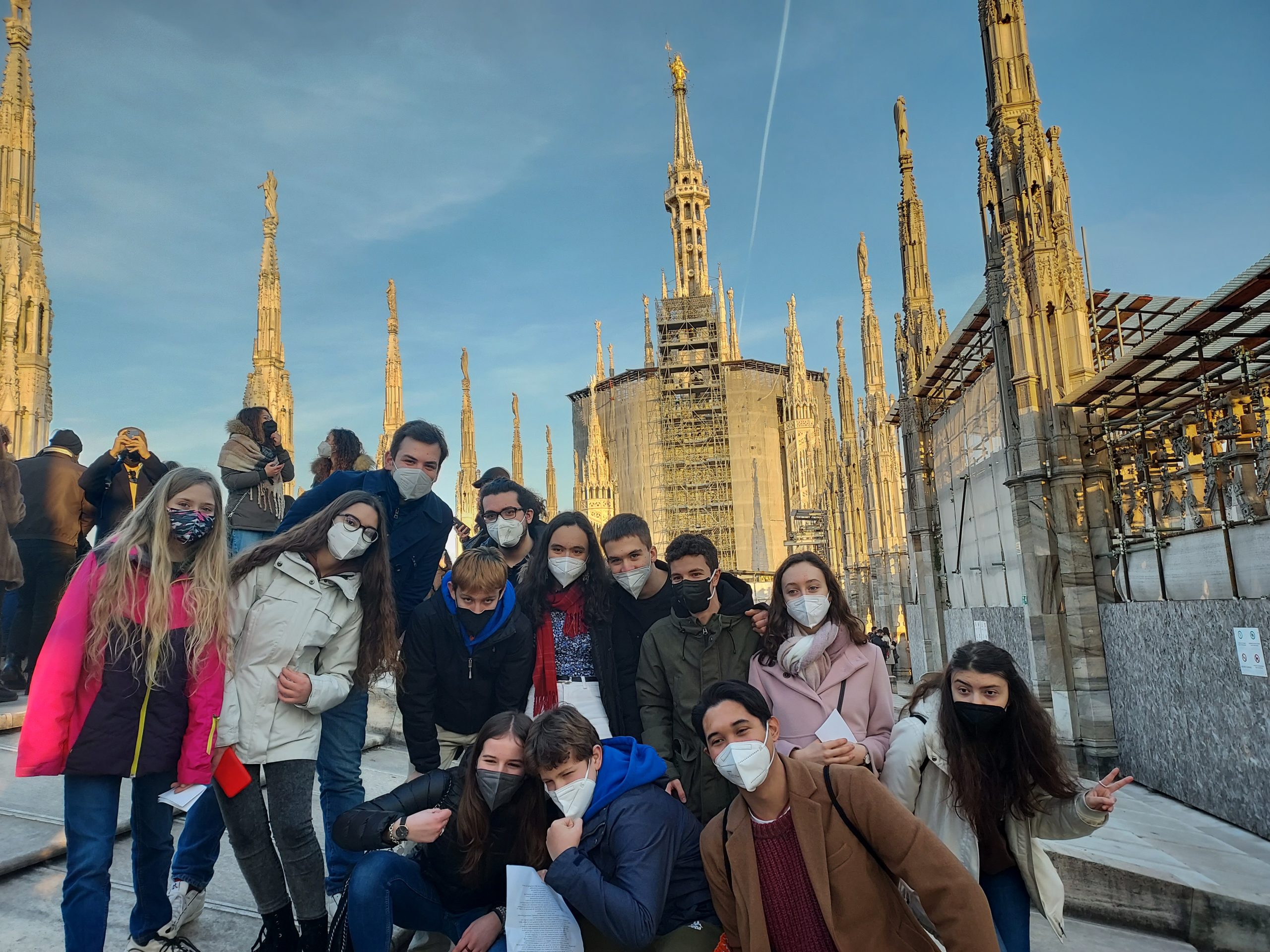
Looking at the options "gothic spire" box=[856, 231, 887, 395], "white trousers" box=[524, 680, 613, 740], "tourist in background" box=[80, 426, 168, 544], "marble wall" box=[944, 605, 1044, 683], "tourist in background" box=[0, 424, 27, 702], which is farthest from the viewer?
"gothic spire" box=[856, 231, 887, 395]

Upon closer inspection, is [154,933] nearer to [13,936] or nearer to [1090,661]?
[13,936]

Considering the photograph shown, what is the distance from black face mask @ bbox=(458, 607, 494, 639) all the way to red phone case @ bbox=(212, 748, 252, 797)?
102 cm

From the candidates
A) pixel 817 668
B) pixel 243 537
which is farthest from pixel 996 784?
pixel 243 537

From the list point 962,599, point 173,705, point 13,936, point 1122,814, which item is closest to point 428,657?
point 173,705

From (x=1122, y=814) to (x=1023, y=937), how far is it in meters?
4.12

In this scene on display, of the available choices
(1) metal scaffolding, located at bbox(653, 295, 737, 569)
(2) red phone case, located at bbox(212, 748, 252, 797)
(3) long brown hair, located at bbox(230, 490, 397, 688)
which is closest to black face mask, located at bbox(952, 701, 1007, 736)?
(3) long brown hair, located at bbox(230, 490, 397, 688)

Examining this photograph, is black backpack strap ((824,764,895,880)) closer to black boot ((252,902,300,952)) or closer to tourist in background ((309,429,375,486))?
black boot ((252,902,300,952))

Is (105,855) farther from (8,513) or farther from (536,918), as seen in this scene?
(8,513)

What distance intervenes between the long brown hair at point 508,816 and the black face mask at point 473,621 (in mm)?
634

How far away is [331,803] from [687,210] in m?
46.0

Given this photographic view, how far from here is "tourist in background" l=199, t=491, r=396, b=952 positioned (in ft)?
9.87

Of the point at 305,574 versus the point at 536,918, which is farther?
the point at 305,574

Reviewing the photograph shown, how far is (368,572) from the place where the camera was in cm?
351

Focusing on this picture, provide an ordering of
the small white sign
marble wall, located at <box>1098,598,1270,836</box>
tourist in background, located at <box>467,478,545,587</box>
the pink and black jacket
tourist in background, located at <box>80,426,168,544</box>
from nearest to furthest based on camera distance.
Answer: the pink and black jacket, tourist in background, located at <box>467,478,545,587</box>, tourist in background, located at <box>80,426,168,544</box>, the small white sign, marble wall, located at <box>1098,598,1270,836</box>
